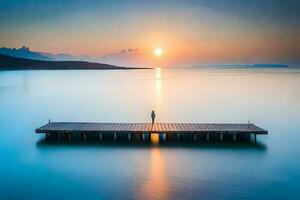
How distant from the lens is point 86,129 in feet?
45.8

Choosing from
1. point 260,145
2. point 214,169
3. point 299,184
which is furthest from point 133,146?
point 299,184

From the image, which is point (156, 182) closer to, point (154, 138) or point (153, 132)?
point (153, 132)

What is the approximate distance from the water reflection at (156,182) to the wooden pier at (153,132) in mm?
1761

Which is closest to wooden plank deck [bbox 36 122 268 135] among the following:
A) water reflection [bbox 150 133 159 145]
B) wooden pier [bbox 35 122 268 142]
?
wooden pier [bbox 35 122 268 142]

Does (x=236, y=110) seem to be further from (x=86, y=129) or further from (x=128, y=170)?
(x=128, y=170)

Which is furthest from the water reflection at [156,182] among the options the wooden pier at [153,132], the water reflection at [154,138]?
the wooden pier at [153,132]

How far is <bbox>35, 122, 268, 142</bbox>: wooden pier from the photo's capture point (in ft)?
44.6

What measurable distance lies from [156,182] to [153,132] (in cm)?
400

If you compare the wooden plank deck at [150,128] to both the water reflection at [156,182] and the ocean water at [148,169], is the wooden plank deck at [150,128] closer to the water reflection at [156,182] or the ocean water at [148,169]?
the ocean water at [148,169]

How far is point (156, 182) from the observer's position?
384 inches

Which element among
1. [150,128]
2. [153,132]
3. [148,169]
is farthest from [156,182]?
[150,128]

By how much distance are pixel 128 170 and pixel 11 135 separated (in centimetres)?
790

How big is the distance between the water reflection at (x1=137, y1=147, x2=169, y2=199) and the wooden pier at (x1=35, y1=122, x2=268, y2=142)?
1761mm

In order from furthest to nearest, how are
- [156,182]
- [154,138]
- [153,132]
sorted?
[154,138] → [153,132] → [156,182]
